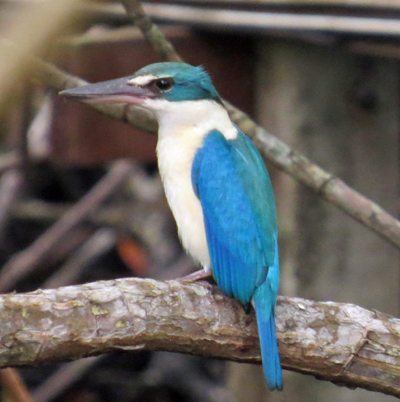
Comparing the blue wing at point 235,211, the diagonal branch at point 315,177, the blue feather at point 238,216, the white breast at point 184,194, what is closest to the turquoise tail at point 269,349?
the blue feather at point 238,216

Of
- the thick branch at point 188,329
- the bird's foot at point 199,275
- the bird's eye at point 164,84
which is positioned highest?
the bird's eye at point 164,84

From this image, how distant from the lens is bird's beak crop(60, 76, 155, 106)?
311 centimetres

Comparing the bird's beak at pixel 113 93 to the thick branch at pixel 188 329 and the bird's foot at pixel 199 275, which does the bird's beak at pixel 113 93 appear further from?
the thick branch at pixel 188 329

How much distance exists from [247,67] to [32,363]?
2575 mm

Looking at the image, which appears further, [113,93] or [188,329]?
[113,93]

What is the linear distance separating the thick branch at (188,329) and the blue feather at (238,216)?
5.5 inches

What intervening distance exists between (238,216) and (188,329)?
0.78 meters

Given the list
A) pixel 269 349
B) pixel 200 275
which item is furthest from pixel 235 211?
pixel 269 349

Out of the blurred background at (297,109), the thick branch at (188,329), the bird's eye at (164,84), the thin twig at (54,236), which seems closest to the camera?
the thick branch at (188,329)

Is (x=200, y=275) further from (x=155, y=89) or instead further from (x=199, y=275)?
(x=155, y=89)

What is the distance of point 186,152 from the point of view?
132 inches

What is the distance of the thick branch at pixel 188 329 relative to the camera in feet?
7.39

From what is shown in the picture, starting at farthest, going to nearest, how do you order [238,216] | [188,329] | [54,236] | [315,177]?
1. [54,236]
2. [315,177]
3. [238,216]
4. [188,329]

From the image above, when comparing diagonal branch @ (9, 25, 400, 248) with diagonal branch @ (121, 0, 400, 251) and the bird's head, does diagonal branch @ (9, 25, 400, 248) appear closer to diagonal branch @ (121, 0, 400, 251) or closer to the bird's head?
diagonal branch @ (121, 0, 400, 251)
